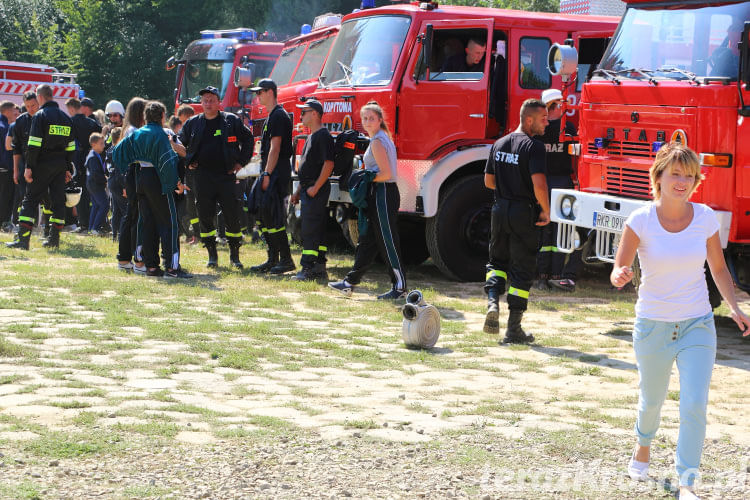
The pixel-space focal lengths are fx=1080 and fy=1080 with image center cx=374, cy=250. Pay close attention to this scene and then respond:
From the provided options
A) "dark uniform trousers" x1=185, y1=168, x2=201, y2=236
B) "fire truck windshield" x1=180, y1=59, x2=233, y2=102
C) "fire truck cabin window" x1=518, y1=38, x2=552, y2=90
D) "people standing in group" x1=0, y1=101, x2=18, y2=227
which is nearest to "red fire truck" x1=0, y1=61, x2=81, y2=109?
"fire truck windshield" x1=180, y1=59, x2=233, y2=102

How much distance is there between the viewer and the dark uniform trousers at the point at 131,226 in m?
11.4

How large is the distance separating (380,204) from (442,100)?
6.00ft

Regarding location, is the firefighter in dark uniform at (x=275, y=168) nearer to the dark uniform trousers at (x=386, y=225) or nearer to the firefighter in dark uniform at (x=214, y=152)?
the firefighter in dark uniform at (x=214, y=152)

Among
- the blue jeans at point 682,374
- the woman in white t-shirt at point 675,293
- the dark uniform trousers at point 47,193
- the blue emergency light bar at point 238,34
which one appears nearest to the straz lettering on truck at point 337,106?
the dark uniform trousers at point 47,193

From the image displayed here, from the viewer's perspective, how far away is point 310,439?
17.6ft

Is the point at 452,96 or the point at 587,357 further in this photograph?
the point at 452,96

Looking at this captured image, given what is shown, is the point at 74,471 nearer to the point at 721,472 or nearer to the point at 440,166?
the point at 721,472

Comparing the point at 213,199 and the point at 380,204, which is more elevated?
the point at 380,204

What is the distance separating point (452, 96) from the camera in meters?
11.4

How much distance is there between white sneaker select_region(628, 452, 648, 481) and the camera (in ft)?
16.0

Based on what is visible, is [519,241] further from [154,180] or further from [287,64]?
[287,64]

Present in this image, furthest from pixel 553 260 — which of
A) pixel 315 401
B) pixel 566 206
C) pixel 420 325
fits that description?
pixel 315 401

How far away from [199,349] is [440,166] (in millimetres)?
4476

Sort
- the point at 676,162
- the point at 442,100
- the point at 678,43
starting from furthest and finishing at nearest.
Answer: the point at 442,100 → the point at 678,43 → the point at 676,162
